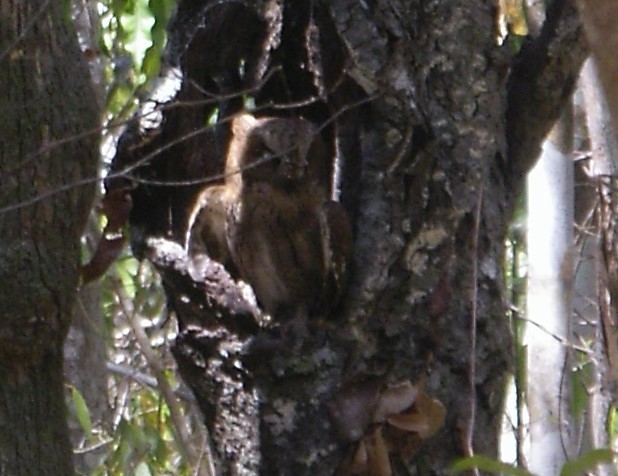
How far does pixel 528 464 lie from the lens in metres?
2.47

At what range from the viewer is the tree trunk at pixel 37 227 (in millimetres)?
1462

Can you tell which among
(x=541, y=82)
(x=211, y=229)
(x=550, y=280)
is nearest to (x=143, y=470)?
(x=550, y=280)

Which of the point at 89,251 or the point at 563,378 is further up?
the point at 89,251

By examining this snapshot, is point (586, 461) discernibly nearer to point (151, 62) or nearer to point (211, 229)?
point (211, 229)

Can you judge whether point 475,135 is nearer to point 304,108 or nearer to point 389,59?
point 389,59

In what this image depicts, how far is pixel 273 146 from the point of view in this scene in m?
1.61

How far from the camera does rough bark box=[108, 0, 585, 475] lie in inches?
58.0

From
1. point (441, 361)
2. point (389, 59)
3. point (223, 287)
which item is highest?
point (389, 59)

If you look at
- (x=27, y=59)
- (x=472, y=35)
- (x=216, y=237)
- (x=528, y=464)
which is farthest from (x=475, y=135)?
(x=528, y=464)

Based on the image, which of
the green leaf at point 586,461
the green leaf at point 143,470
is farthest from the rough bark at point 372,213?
the green leaf at point 143,470

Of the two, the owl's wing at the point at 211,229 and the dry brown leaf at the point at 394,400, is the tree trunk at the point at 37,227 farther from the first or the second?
the dry brown leaf at the point at 394,400

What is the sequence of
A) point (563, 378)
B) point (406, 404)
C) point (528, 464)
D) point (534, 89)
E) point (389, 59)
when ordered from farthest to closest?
point (528, 464)
point (563, 378)
point (534, 89)
point (389, 59)
point (406, 404)

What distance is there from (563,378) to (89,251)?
1.67 m

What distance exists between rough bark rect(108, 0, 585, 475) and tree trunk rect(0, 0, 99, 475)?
0.36 ft
